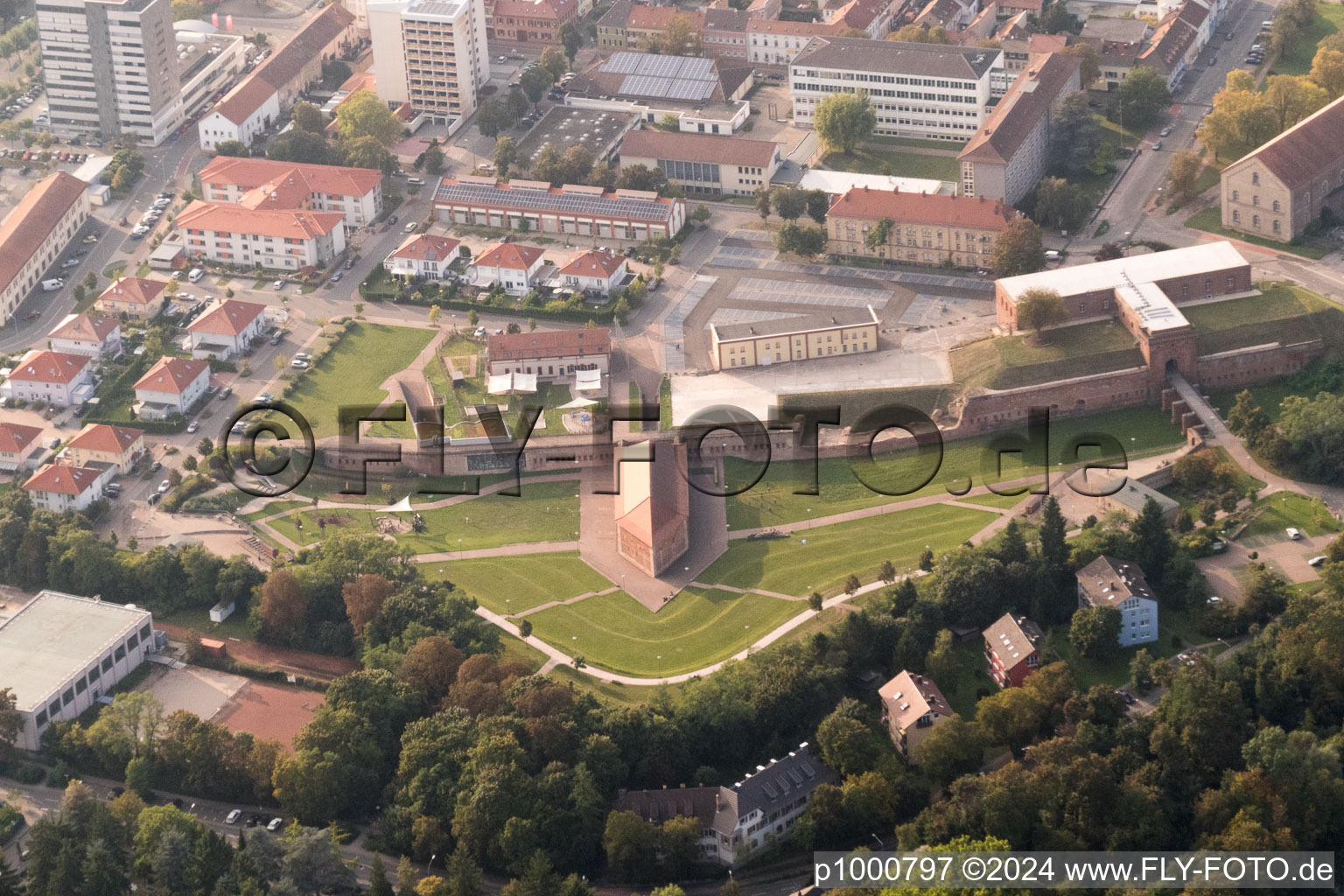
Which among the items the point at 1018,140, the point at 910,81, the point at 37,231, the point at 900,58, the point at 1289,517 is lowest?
the point at 37,231

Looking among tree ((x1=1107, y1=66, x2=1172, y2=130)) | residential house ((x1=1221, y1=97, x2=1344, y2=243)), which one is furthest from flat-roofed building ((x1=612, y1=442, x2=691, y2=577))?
tree ((x1=1107, y1=66, x2=1172, y2=130))

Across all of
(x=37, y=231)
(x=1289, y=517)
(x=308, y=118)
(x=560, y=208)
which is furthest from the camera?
(x=308, y=118)

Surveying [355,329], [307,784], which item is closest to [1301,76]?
[355,329]

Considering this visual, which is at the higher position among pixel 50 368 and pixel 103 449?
pixel 50 368

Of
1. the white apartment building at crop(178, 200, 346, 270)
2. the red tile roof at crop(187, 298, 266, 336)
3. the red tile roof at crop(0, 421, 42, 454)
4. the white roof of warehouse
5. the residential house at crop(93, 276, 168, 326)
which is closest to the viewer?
the white roof of warehouse

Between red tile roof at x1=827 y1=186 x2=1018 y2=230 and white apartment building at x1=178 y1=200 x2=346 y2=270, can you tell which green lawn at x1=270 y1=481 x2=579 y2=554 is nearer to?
white apartment building at x1=178 y1=200 x2=346 y2=270

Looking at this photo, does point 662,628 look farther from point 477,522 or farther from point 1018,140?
point 1018,140

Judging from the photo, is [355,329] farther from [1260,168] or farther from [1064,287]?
[1260,168]

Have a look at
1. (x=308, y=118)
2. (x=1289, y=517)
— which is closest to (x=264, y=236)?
(x=308, y=118)
